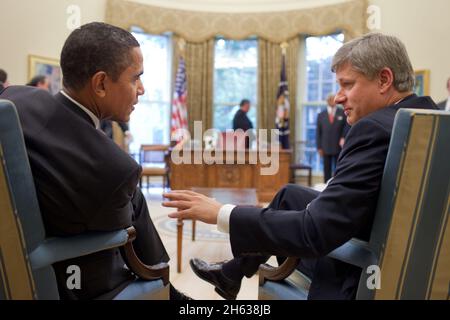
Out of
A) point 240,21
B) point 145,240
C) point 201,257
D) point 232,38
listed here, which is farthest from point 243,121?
point 145,240

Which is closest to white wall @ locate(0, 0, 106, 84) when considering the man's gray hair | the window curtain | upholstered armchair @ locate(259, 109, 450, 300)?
the window curtain

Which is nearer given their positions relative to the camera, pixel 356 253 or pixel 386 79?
pixel 356 253

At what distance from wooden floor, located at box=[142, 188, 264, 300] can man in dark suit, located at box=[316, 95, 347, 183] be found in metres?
3.19

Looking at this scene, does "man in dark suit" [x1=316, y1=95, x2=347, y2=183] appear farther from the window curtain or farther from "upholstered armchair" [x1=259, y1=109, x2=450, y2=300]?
"upholstered armchair" [x1=259, y1=109, x2=450, y2=300]

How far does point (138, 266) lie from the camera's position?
5.19 feet

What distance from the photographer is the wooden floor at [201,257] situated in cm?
289

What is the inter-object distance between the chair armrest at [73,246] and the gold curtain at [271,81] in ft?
25.7

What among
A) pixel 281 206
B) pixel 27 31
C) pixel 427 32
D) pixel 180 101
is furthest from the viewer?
pixel 180 101

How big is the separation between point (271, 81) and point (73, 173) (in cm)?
825

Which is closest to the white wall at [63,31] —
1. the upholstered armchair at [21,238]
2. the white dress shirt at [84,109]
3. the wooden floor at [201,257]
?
the wooden floor at [201,257]

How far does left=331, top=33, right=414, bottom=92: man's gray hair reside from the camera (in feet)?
4.71

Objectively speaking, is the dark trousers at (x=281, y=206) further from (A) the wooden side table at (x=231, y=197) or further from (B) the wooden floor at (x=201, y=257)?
(A) the wooden side table at (x=231, y=197)

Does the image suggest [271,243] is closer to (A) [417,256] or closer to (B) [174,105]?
(A) [417,256]

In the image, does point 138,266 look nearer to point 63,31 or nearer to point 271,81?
point 63,31
